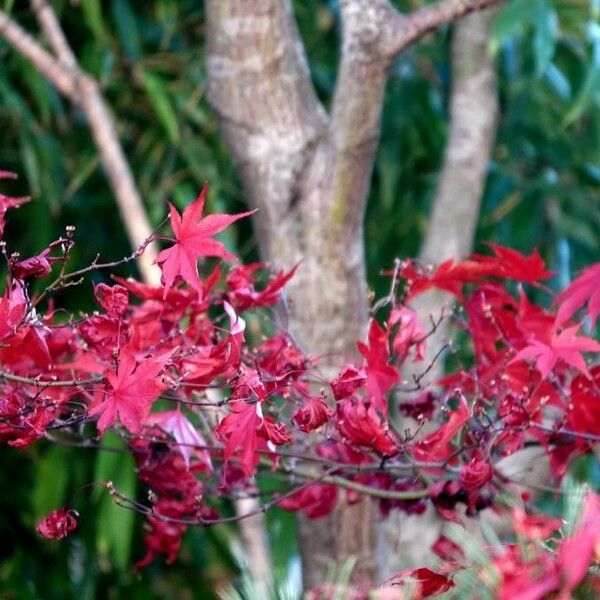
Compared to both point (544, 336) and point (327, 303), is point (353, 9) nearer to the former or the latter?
point (327, 303)

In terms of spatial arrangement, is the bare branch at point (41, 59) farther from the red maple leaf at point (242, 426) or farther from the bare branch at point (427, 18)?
the red maple leaf at point (242, 426)

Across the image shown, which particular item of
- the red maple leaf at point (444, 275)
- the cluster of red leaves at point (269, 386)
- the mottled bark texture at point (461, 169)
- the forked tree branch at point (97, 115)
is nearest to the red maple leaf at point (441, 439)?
the cluster of red leaves at point (269, 386)

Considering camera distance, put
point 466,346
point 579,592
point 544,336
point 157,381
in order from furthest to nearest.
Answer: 1. point 466,346
2. point 544,336
3. point 157,381
4. point 579,592

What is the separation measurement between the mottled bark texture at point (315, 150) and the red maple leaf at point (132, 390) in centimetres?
50

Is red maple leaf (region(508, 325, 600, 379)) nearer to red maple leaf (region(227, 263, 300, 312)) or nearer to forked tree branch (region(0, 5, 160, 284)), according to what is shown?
red maple leaf (region(227, 263, 300, 312))

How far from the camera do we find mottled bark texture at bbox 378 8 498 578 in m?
1.52

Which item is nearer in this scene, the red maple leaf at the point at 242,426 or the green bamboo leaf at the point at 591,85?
the red maple leaf at the point at 242,426

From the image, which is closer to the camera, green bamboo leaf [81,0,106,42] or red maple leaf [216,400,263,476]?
red maple leaf [216,400,263,476]

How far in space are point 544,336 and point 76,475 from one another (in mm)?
1244

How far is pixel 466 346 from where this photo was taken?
1940 mm

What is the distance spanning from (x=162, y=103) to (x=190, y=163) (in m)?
0.14

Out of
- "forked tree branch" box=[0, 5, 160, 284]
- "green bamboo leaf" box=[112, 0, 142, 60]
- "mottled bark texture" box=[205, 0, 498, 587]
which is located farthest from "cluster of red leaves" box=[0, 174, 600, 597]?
"green bamboo leaf" box=[112, 0, 142, 60]

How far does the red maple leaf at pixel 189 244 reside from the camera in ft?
2.37

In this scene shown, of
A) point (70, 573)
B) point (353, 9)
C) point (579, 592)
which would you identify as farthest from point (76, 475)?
point (579, 592)
